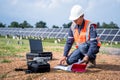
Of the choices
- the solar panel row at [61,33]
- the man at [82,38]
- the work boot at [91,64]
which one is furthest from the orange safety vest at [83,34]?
the solar panel row at [61,33]

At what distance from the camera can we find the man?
24.4 feet

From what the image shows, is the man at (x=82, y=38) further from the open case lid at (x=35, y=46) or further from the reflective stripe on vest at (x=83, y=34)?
the open case lid at (x=35, y=46)

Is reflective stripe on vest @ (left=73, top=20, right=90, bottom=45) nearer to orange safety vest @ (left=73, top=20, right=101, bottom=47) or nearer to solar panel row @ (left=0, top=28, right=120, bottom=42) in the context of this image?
orange safety vest @ (left=73, top=20, right=101, bottom=47)

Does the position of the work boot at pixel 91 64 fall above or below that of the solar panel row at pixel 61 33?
below

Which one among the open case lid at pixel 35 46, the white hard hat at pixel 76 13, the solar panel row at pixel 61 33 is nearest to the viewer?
the white hard hat at pixel 76 13

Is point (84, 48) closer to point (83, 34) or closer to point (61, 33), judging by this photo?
point (83, 34)

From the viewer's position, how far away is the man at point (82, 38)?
24.4 ft

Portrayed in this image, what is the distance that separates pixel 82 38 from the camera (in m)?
7.85

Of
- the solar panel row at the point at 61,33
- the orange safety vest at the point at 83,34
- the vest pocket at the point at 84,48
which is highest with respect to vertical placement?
the solar panel row at the point at 61,33

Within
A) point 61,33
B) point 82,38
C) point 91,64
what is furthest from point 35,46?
point 61,33

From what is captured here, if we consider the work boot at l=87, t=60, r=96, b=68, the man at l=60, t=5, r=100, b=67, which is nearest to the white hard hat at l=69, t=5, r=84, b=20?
the man at l=60, t=5, r=100, b=67

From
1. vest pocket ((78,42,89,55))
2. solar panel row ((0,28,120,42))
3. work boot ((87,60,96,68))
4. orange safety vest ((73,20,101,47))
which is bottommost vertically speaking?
work boot ((87,60,96,68))

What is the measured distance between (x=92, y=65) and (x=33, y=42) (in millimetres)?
2356

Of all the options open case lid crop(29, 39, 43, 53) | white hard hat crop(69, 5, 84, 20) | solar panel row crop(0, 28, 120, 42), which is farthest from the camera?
solar panel row crop(0, 28, 120, 42)
